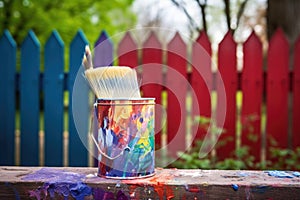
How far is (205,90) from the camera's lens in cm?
269

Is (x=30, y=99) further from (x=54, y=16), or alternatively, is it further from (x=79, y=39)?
(x=54, y=16)

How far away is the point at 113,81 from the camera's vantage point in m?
1.10

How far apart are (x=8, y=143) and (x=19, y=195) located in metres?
1.91

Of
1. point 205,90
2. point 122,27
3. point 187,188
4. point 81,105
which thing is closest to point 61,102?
point 81,105

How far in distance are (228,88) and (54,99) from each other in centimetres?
139

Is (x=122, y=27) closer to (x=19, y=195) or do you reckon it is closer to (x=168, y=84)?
(x=168, y=84)

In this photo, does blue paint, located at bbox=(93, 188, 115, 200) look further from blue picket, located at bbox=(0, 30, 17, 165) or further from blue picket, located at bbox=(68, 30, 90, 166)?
blue picket, located at bbox=(0, 30, 17, 165)

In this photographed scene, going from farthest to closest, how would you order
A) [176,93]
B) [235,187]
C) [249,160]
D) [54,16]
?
→ [54,16] < [176,93] < [249,160] < [235,187]

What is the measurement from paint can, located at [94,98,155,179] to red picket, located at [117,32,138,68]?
5.42ft

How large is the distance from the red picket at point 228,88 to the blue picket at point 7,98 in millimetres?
1681

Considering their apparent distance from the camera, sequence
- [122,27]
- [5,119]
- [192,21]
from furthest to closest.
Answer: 1. [122,27]
2. [192,21]
3. [5,119]

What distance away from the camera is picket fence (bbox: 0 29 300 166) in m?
2.67

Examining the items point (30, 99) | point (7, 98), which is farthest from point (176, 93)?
point (7, 98)

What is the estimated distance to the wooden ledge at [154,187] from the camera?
1.06 metres
